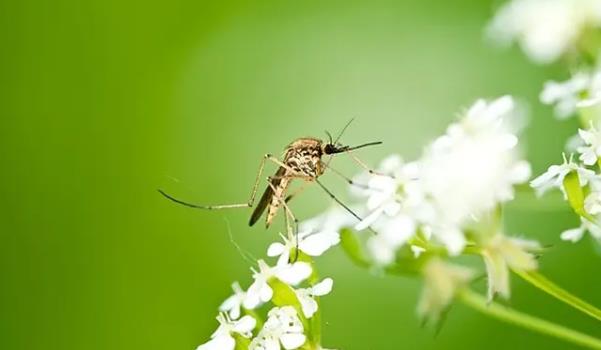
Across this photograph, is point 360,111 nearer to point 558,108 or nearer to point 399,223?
point 558,108

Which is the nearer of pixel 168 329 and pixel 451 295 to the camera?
pixel 451 295

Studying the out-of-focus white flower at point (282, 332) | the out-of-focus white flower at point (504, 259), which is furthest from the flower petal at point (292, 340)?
the out-of-focus white flower at point (504, 259)

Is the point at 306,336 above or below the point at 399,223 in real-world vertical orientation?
below

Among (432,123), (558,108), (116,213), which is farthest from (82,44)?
(558,108)

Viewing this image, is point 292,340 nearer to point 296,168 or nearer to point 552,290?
point 552,290

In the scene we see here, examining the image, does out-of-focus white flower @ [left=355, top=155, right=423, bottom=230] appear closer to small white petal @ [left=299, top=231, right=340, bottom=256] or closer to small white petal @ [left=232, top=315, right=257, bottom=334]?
small white petal @ [left=299, top=231, right=340, bottom=256]

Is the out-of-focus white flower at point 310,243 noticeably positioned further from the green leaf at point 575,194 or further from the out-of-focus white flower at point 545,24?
the out-of-focus white flower at point 545,24
